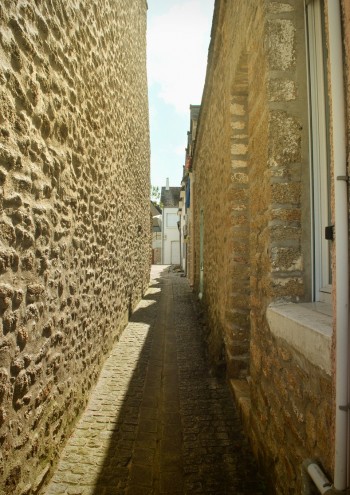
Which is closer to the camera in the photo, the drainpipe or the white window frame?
the drainpipe

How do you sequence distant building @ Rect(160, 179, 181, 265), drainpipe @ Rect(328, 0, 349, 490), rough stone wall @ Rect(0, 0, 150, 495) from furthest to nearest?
1. distant building @ Rect(160, 179, 181, 265)
2. rough stone wall @ Rect(0, 0, 150, 495)
3. drainpipe @ Rect(328, 0, 349, 490)

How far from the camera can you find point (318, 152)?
1.90m

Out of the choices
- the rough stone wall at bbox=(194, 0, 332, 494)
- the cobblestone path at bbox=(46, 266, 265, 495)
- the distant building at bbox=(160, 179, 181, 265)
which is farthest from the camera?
the distant building at bbox=(160, 179, 181, 265)

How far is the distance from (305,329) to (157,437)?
188 centimetres

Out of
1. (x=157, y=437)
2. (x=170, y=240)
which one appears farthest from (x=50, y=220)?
(x=170, y=240)

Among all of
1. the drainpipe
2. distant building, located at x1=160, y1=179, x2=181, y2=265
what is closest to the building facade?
the drainpipe

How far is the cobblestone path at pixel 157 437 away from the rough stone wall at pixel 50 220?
0.70ft

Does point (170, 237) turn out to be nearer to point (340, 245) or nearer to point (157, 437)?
point (157, 437)

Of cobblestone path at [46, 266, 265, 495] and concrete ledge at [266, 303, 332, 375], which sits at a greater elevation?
concrete ledge at [266, 303, 332, 375]

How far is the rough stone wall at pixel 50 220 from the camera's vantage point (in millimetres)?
1715

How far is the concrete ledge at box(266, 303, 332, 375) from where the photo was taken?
4.25 ft

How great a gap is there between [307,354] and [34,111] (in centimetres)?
207

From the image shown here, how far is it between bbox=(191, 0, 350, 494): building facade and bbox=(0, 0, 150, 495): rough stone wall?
57.7 inches

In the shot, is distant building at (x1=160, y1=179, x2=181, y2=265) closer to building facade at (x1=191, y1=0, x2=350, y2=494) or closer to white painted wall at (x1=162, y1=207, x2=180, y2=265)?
white painted wall at (x1=162, y1=207, x2=180, y2=265)
